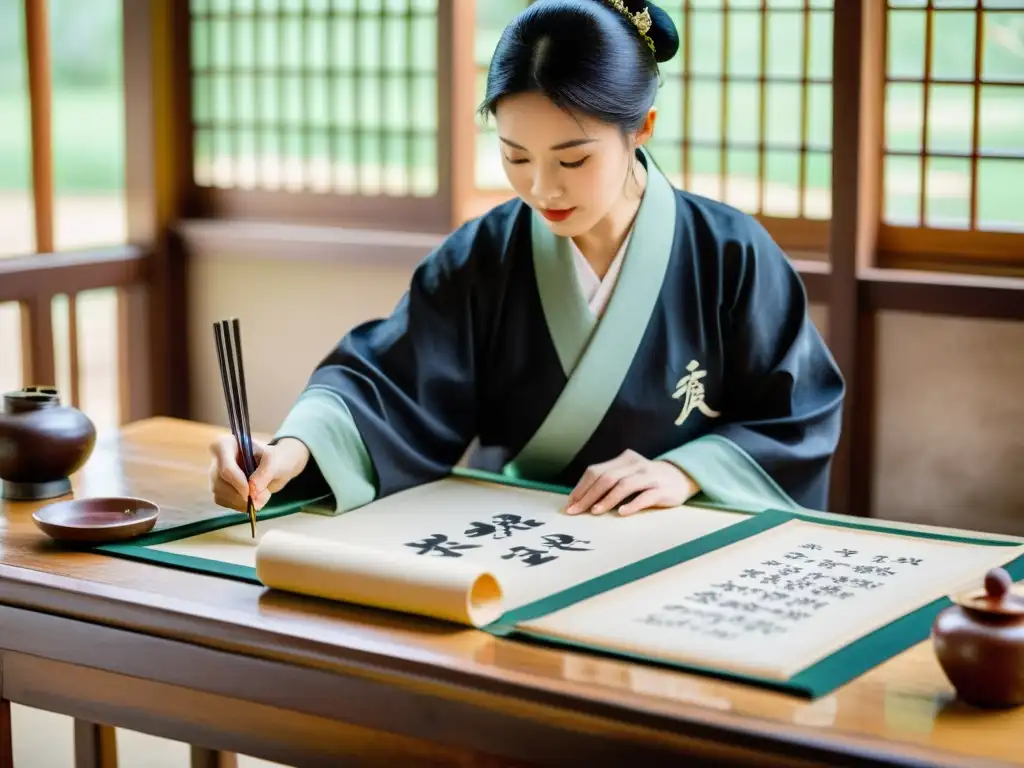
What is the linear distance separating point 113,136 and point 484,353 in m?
14.7

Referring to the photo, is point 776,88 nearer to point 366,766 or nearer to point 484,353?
point 484,353

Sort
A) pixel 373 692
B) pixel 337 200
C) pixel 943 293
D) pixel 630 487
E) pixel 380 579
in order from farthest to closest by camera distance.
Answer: pixel 337 200 < pixel 943 293 < pixel 630 487 < pixel 380 579 < pixel 373 692

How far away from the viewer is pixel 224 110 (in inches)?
176

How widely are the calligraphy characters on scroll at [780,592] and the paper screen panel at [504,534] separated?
160mm

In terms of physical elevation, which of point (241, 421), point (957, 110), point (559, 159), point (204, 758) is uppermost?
point (957, 110)

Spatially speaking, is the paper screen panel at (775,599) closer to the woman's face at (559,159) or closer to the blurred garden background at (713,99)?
the woman's face at (559,159)

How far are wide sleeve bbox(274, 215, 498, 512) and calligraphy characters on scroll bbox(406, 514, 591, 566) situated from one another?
25 centimetres

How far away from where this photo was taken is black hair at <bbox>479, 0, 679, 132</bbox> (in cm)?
211

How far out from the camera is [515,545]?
191 cm

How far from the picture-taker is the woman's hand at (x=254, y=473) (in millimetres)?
2010

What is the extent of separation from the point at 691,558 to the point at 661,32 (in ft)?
2.92

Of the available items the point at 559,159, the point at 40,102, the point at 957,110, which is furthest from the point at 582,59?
the point at 40,102

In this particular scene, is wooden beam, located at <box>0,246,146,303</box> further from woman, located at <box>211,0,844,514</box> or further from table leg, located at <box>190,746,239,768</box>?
table leg, located at <box>190,746,239,768</box>

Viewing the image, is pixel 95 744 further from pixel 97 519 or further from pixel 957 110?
pixel 957 110
